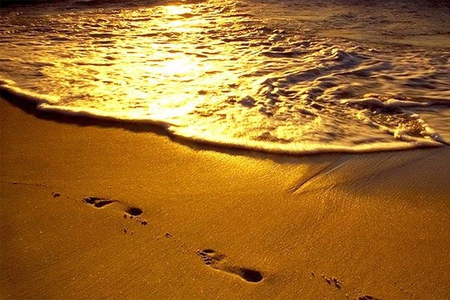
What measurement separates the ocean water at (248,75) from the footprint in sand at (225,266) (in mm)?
1172

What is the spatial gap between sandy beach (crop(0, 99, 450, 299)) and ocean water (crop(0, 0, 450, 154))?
1.01 feet

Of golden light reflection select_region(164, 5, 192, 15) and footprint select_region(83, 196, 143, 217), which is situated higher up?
golden light reflection select_region(164, 5, 192, 15)

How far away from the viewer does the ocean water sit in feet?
11.7

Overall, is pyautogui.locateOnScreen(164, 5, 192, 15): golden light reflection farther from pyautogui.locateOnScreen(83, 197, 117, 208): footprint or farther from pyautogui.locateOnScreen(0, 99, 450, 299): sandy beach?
pyautogui.locateOnScreen(83, 197, 117, 208): footprint

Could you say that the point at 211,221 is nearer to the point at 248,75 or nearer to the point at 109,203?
the point at 109,203

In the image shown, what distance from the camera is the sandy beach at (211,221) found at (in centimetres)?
203

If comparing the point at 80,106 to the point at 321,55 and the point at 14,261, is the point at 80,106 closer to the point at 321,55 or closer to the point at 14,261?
the point at 14,261

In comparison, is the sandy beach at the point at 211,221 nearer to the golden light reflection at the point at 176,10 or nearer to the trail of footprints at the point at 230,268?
the trail of footprints at the point at 230,268

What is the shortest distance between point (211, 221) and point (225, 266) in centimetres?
36

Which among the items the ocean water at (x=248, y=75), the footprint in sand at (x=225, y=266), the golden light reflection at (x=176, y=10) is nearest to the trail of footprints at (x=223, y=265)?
the footprint in sand at (x=225, y=266)

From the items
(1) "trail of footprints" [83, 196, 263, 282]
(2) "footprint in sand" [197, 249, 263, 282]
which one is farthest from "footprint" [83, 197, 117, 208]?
(2) "footprint in sand" [197, 249, 263, 282]

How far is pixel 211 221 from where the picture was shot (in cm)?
246

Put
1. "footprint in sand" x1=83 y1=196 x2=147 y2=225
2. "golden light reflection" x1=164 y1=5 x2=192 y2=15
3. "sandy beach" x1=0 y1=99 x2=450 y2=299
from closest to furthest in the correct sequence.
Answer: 1. "sandy beach" x1=0 y1=99 x2=450 y2=299
2. "footprint in sand" x1=83 y1=196 x2=147 y2=225
3. "golden light reflection" x1=164 y1=5 x2=192 y2=15

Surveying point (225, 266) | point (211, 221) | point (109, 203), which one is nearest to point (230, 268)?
point (225, 266)
